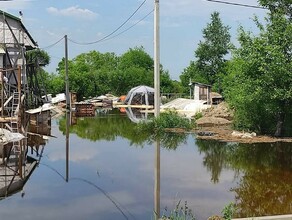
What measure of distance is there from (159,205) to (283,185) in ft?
10.7

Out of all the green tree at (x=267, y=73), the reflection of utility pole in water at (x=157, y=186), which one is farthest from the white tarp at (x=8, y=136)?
the green tree at (x=267, y=73)

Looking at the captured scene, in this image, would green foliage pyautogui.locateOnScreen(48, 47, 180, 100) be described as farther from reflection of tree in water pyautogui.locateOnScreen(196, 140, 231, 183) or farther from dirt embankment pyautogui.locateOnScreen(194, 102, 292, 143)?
reflection of tree in water pyautogui.locateOnScreen(196, 140, 231, 183)

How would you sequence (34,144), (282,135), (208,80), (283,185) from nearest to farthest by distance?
(283,185), (34,144), (282,135), (208,80)

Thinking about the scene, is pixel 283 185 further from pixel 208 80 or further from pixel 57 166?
pixel 208 80

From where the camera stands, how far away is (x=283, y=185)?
32.3ft

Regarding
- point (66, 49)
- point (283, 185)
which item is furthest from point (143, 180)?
point (66, 49)

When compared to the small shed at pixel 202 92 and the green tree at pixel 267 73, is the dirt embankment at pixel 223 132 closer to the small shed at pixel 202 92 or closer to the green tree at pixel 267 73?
the green tree at pixel 267 73

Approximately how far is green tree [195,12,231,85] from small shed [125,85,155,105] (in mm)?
14554

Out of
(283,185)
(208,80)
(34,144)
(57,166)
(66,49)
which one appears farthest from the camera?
(208,80)

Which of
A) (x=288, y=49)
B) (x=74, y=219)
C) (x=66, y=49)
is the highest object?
Result: (x=66, y=49)

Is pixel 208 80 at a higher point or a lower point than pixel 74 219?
higher

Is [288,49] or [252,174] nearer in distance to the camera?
[252,174]

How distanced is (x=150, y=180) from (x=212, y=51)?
2061 inches

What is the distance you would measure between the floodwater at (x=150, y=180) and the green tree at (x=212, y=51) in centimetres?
4467
